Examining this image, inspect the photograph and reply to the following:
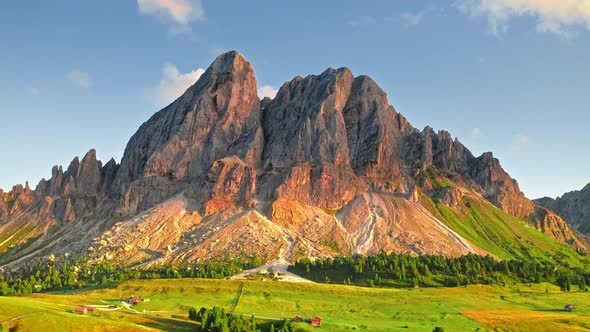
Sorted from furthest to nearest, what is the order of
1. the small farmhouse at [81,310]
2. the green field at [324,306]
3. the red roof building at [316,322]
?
the small farmhouse at [81,310], the red roof building at [316,322], the green field at [324,306]

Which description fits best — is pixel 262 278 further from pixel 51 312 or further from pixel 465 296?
pixel 51 312

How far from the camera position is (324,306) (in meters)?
150

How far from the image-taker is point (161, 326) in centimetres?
11738

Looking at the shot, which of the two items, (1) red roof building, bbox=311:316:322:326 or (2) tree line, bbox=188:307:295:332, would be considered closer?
(2) tree line, bbox=188:307:295:332

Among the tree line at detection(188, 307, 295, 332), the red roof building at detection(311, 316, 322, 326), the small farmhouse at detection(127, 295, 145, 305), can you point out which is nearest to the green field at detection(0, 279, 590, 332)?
the red roof building at detection(311, 316, 322, 326)

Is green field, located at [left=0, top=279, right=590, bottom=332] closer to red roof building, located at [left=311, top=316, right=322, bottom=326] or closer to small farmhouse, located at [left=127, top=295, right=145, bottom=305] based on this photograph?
red roof building, located at [left=311, top=316, right=322, bottom=326]

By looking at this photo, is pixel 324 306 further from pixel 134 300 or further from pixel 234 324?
pixel 134 300

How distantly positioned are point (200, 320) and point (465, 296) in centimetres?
8800

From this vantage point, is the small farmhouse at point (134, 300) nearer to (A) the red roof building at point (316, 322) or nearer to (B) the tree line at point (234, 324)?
(B) the tree line at point (234, 324)

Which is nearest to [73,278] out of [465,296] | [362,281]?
[362,281]

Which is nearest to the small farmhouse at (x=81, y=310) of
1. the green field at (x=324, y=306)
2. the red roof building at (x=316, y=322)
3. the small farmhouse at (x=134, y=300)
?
the green field at (x=324, y=306)

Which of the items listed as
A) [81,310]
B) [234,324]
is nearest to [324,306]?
[234,324]

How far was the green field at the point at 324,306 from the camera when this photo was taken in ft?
380

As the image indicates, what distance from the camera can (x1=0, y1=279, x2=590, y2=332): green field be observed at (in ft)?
380
